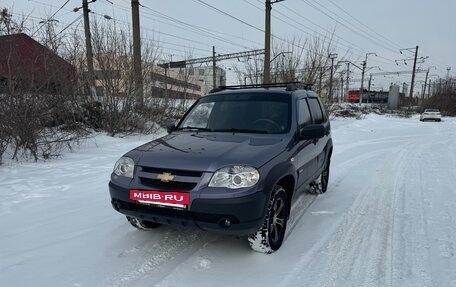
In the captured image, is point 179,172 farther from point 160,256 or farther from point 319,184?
point 319,184

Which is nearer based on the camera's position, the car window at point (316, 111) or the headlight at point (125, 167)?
the headlight at point (125, 167)

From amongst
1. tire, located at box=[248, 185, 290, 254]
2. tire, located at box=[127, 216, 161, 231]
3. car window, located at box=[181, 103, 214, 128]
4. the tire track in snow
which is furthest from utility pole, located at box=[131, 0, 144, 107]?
tire, located at box=[248, 185, 290, 254]

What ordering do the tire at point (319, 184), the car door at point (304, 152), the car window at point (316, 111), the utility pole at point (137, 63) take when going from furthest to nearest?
1. the utility pole at point (137, 63)
2. the tire at point (319, 184)
3. the car window at point (316, 111)
4. the car door at point (304, 152)

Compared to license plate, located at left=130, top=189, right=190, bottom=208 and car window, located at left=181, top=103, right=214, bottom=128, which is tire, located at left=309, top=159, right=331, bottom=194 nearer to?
car window, located at left=181, top=103, right=214, bottom=128

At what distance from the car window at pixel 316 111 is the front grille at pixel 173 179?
271cm

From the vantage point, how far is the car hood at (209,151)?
3.35m

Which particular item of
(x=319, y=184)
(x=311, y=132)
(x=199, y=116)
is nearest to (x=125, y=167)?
(x=199, y=116)

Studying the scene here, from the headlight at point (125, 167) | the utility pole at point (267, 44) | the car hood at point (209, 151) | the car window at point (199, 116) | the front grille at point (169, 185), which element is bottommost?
the front grille at point (169, 185)

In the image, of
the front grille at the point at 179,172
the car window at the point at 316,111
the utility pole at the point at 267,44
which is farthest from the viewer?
the utility pole at the point at 267,44

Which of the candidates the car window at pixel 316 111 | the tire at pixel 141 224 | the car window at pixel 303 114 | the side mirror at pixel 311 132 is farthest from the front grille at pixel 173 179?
the car window at pixel 316 111

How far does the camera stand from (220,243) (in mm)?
4012

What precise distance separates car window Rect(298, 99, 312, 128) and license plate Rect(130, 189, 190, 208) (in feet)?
6.37

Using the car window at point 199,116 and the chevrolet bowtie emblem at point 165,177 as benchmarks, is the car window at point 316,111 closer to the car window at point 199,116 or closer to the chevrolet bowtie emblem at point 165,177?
the car window at point 199,116

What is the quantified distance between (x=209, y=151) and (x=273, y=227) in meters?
1.07
